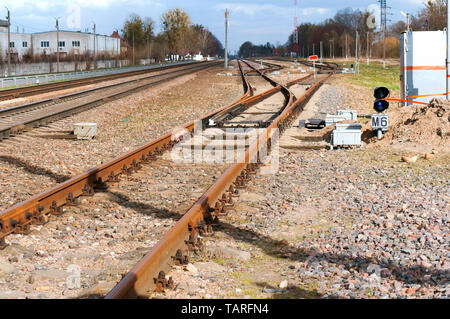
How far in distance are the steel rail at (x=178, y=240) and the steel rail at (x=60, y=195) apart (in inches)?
70.1

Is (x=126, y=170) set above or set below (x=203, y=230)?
above

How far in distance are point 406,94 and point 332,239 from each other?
42.7 feet

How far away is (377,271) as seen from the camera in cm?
515

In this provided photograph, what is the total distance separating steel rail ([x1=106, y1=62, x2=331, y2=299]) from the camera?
4.58 meters

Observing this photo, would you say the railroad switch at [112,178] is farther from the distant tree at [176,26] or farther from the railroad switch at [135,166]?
the distant tree at [176,26]

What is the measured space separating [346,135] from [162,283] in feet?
24.8

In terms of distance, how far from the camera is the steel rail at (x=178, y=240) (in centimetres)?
458

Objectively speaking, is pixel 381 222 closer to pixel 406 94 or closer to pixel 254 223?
pixel 254 223

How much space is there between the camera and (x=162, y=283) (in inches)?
190

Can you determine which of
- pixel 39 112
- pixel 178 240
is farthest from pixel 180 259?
pixel 39 112

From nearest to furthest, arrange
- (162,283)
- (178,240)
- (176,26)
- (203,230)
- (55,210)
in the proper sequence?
(162,283) → (178,240) → (203,230) → (55,210) → (176,26)

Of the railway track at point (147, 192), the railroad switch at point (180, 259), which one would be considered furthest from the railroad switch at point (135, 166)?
the railroad switch at point (180, 259)

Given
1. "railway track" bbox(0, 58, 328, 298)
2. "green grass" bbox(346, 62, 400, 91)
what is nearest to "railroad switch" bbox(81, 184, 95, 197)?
"railway track" bbox(0, 58, 328, 298)

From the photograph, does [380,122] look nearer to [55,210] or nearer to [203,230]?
[203,230]
